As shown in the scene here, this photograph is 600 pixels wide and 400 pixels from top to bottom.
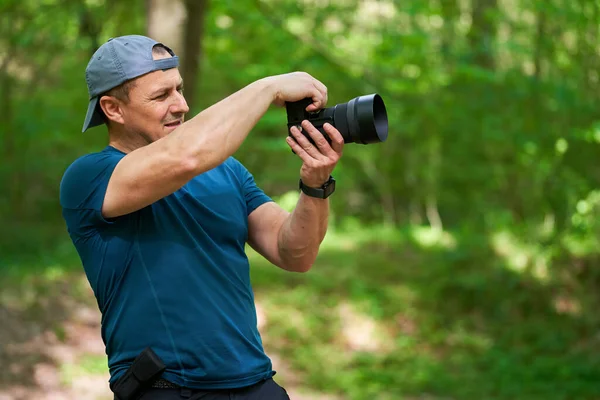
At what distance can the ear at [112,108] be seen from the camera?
2148 millimetres

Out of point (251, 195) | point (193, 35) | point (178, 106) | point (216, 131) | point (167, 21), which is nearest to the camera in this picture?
point (216, 131)

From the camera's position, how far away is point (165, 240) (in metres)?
2.10

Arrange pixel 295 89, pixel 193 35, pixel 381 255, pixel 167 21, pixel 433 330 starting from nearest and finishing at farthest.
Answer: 1. pixel 295 89
2. pixel 167 21
3. pixel 193 35
4. pixel 433 330
5. pixel 381 255

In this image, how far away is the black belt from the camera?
2.07 meters

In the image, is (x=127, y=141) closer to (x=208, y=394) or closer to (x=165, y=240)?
(x=165, y=240)

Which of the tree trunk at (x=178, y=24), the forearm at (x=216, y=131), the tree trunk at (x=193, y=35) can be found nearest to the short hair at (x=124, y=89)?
the forearm at (x=216, y=131)

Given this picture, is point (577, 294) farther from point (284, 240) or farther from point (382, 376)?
point (284, 240)

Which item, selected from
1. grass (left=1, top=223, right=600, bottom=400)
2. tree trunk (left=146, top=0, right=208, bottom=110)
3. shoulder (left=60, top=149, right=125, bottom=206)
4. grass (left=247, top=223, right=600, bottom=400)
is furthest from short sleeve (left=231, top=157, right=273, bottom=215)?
grass (left=247, top=223, right=600, bottom=400)

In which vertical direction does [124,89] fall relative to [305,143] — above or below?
above

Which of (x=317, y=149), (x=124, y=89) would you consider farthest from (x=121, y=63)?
(x=317, y=149)

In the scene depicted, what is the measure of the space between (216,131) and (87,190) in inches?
16.8

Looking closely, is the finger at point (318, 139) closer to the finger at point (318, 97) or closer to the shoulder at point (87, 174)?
the finger at point (318, 97)

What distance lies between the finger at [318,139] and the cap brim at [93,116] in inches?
24.4

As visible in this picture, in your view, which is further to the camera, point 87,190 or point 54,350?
point 54,350
